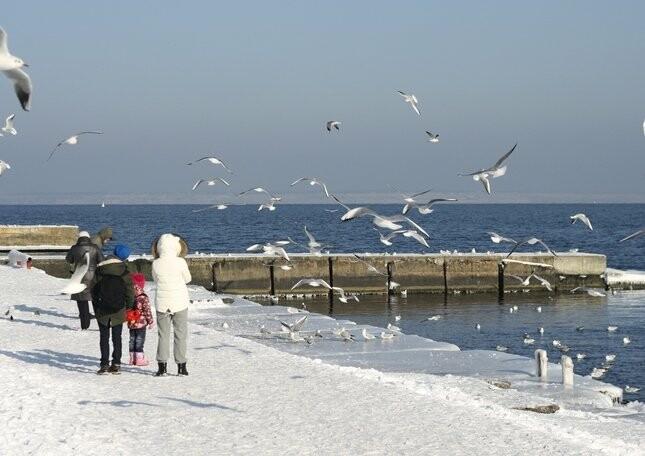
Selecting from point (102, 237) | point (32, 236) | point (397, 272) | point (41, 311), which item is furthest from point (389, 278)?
point (102, 237)

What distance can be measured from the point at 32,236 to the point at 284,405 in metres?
41.4

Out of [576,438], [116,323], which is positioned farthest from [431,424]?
[116,323]

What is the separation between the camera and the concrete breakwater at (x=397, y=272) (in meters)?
43.8

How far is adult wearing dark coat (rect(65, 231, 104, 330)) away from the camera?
18312 millimetres

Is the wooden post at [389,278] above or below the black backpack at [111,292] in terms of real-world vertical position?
above

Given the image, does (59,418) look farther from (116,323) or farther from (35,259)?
(35,259)

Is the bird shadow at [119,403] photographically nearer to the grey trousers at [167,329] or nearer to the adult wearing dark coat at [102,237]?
the grey trousers at [167,329]

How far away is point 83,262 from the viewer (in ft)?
59.6

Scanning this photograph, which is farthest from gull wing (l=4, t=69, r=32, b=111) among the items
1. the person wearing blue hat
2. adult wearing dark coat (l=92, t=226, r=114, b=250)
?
adult wearing dark coat (l=92, t=226, r=114, b=250)

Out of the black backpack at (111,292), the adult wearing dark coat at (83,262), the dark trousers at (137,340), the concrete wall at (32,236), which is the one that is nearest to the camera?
the black backpack at (111,292)

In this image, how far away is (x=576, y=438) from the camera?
11.6 metres

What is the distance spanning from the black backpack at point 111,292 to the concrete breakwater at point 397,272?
2771 cm

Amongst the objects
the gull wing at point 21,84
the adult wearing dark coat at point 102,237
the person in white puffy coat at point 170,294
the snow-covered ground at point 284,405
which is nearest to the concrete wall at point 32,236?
the snow-covered ground at point 284,405

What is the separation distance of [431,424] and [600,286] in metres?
36.7
